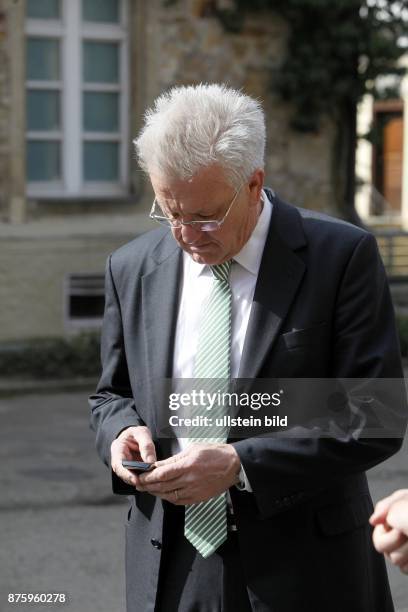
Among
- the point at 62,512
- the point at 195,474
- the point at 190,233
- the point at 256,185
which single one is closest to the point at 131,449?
the point at 195,474

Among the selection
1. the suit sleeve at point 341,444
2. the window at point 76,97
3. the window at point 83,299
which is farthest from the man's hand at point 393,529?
the window at point 76,97

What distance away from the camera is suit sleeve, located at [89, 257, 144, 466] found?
9.05ft

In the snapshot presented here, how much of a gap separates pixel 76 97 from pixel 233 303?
8718mm

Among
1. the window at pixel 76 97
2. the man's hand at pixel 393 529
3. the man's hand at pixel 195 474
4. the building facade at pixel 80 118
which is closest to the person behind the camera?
the man's hand at pixel 393 529

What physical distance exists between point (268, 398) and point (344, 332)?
0.73 feet

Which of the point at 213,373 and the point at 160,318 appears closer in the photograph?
the point at 213,373

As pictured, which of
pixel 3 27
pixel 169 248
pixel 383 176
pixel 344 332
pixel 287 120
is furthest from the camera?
pixel 383 176

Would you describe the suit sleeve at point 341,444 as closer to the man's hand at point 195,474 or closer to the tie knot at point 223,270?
the man's hand at point 195,474

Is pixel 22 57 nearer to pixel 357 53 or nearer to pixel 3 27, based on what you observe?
pixel 3 27

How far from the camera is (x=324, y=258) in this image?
8.61 ft

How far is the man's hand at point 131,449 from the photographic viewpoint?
254cm

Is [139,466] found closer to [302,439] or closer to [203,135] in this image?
[302,439]

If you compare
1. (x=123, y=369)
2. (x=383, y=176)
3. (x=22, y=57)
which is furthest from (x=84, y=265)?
(x=383, y=176)

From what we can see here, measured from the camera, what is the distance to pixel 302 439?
8.25ft
